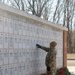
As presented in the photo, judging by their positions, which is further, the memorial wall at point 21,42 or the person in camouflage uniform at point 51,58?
the person in camouflage uniform at point 51,58

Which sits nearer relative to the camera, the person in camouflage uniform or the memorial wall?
the memorial wall

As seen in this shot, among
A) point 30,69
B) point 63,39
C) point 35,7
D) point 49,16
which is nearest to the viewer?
point 30,69

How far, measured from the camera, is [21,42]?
391 inches

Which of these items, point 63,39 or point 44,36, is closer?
point 44,36

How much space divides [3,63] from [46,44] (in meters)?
4.83

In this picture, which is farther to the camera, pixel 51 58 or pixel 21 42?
pixel 51 58

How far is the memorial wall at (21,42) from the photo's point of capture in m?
8.59

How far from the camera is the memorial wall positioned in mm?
8586

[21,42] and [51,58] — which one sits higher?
[21,42]

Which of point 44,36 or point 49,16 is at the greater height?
point 49,16

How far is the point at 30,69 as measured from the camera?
1086 cm

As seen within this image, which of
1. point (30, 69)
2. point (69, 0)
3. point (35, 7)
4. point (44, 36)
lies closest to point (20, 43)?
point (30, 69)

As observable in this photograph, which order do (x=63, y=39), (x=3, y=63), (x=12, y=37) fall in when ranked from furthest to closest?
(x=63, y=39) → (x=12, y=37) → (x=3, y=63)

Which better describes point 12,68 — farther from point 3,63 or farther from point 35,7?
point 35,7
